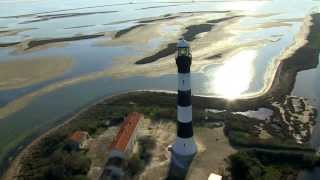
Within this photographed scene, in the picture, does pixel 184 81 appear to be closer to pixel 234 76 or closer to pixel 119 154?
pixel 119 154

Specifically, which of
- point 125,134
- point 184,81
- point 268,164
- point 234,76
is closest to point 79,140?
point 125,134

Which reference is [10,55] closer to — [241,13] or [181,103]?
[181,103]

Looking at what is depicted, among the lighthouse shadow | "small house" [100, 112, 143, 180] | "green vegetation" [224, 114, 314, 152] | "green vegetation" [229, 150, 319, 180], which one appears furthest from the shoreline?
the lighthouse shadow

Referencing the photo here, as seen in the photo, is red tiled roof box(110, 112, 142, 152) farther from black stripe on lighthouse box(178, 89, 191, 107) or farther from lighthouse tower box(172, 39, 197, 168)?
black stripe on lighthouse box(178, 89, 191, 107)

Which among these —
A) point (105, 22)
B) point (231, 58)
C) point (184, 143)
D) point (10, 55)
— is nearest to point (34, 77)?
point (10, 55)

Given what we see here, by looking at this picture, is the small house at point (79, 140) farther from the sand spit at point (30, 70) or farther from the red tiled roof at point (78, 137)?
the sand spit at point (30, 70)

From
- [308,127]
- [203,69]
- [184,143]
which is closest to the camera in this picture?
[184,143]

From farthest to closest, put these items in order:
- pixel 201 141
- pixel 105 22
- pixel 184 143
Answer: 1. pixel 105 22
2. pixel 201 141
3. pixel 184 143
